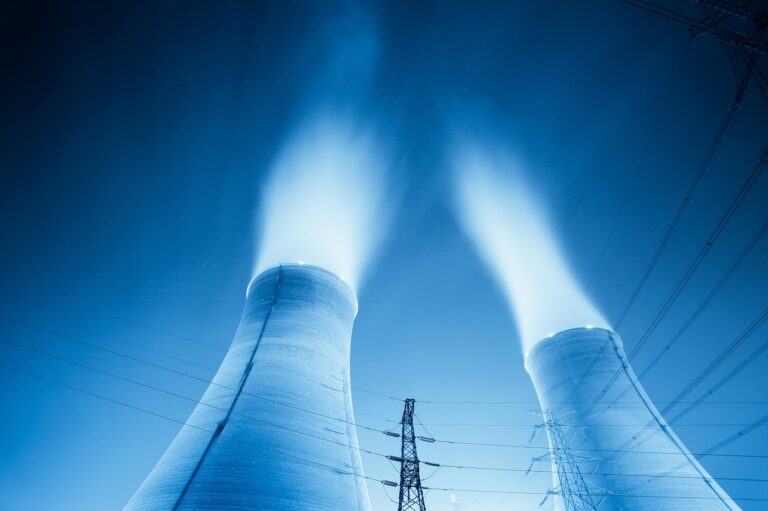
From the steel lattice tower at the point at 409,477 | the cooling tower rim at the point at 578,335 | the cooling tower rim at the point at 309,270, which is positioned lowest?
the steel lattice tower at the point at 409,477

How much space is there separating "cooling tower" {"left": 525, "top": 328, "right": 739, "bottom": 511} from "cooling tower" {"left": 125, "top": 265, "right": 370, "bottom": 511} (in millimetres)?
6395

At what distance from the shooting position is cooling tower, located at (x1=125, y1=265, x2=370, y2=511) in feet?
21.9

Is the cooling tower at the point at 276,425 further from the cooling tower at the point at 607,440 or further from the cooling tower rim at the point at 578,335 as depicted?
the cooling tower rim at the point at 578,335

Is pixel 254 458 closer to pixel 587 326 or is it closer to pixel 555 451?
pixel 555 451

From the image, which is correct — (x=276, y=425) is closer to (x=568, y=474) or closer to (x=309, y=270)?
(x=309, y=270)

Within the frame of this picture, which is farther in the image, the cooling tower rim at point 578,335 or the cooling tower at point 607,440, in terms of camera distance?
the cooling tower rim at point 578,335

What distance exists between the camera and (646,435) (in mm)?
10375

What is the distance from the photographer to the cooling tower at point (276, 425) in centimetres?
667

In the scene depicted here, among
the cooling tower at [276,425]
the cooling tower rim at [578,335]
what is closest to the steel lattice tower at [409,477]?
the cooling tower at [276,425]

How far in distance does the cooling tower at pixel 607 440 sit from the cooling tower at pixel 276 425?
6.39 m

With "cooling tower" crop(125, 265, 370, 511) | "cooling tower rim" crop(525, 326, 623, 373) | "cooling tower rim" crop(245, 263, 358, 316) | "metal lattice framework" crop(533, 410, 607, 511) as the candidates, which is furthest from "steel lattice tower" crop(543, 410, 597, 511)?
"cooling tower rim" crop(245, 263, 358, 316)

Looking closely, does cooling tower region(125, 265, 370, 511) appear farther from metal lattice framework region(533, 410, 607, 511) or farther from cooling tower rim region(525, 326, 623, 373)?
cooling tower rim region(525, 326, 623, 373)

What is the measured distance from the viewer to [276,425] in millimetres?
7633

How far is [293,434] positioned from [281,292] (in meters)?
3.92
